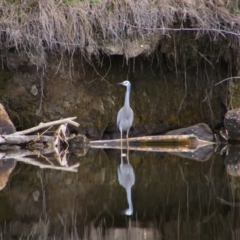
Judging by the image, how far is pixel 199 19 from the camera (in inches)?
465

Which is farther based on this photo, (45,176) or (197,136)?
(197,136)

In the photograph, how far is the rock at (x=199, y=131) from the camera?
39.1 feet

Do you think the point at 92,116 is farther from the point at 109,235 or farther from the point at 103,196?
the point at 109,235

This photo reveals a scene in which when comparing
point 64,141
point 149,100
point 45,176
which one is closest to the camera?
point 45,176

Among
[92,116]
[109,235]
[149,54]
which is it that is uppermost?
[149,54]

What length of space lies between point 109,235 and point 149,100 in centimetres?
796

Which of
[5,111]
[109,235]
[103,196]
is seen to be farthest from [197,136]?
Result: [109,235]

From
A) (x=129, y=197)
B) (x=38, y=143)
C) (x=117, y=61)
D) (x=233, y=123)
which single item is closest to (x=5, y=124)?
(x=38, y=143)

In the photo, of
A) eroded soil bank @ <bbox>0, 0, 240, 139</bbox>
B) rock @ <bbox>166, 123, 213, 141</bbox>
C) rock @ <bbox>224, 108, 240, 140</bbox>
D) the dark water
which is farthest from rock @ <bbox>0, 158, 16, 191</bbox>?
rock @ <bbox>224, 108, 240, 140</bbox>

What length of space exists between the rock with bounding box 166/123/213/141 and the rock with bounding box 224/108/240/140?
0.38m

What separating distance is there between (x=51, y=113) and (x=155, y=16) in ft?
9.10

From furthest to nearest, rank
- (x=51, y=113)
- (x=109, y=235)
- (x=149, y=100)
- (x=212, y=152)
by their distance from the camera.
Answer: (x=149, y=100), (x=51, y=113), (x=212, y=152), (x=109, y=235)

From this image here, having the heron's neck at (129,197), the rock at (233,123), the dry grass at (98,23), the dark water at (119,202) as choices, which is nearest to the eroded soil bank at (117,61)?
the dry grass at (98,23)

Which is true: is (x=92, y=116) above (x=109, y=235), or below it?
above
